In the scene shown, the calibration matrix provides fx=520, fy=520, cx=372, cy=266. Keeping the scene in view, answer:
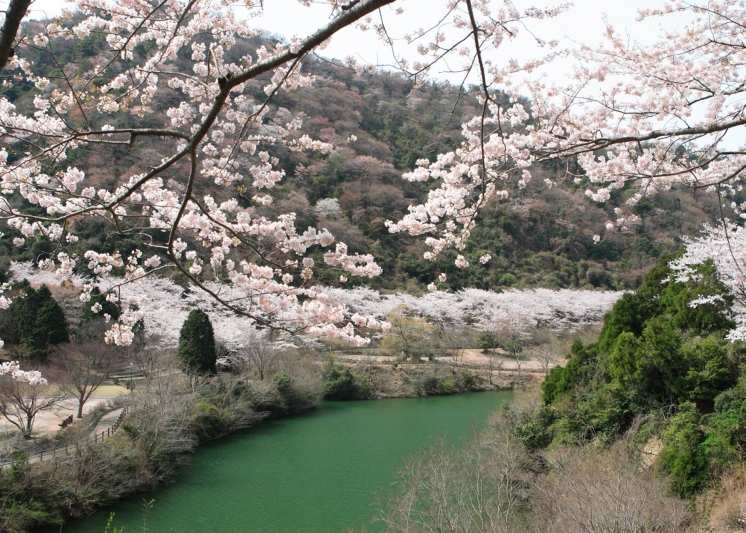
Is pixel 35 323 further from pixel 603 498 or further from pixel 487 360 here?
pixel 487 360

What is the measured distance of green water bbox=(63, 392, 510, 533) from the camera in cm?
761

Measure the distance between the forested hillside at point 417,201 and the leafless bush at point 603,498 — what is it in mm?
16860

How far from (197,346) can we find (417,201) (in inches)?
687

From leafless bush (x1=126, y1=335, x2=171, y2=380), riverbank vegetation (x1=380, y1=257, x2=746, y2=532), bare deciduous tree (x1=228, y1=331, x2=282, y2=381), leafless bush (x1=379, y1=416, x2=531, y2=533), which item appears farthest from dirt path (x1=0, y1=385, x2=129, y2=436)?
riverbank vegetation (x1=380, y1=257, x2=746, y2=532)

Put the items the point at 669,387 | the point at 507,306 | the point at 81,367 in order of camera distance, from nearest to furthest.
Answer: the point at 669,387
the point at 81,367
the point at 507,306

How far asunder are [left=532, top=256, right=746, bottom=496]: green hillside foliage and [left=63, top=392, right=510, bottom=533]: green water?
2.61m

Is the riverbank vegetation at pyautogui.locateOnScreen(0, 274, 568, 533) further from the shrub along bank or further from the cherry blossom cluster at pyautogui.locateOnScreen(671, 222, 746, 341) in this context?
the cherry blossom cluster at pyautogui.locateOnScreen(671, 222, 746, 341)

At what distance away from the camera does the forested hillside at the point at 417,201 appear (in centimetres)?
2534

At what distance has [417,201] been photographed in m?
28.4

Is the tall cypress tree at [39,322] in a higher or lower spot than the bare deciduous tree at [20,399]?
higher

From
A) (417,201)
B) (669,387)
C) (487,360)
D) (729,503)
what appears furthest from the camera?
(417,201)

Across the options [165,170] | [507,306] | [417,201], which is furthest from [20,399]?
[417,201]

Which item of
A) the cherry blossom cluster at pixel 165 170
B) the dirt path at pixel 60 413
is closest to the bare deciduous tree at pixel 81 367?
the dirt path at pixel 60 413

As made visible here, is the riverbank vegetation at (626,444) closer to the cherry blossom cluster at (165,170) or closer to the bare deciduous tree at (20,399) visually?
the cherry blossom cluster at (165,170)
